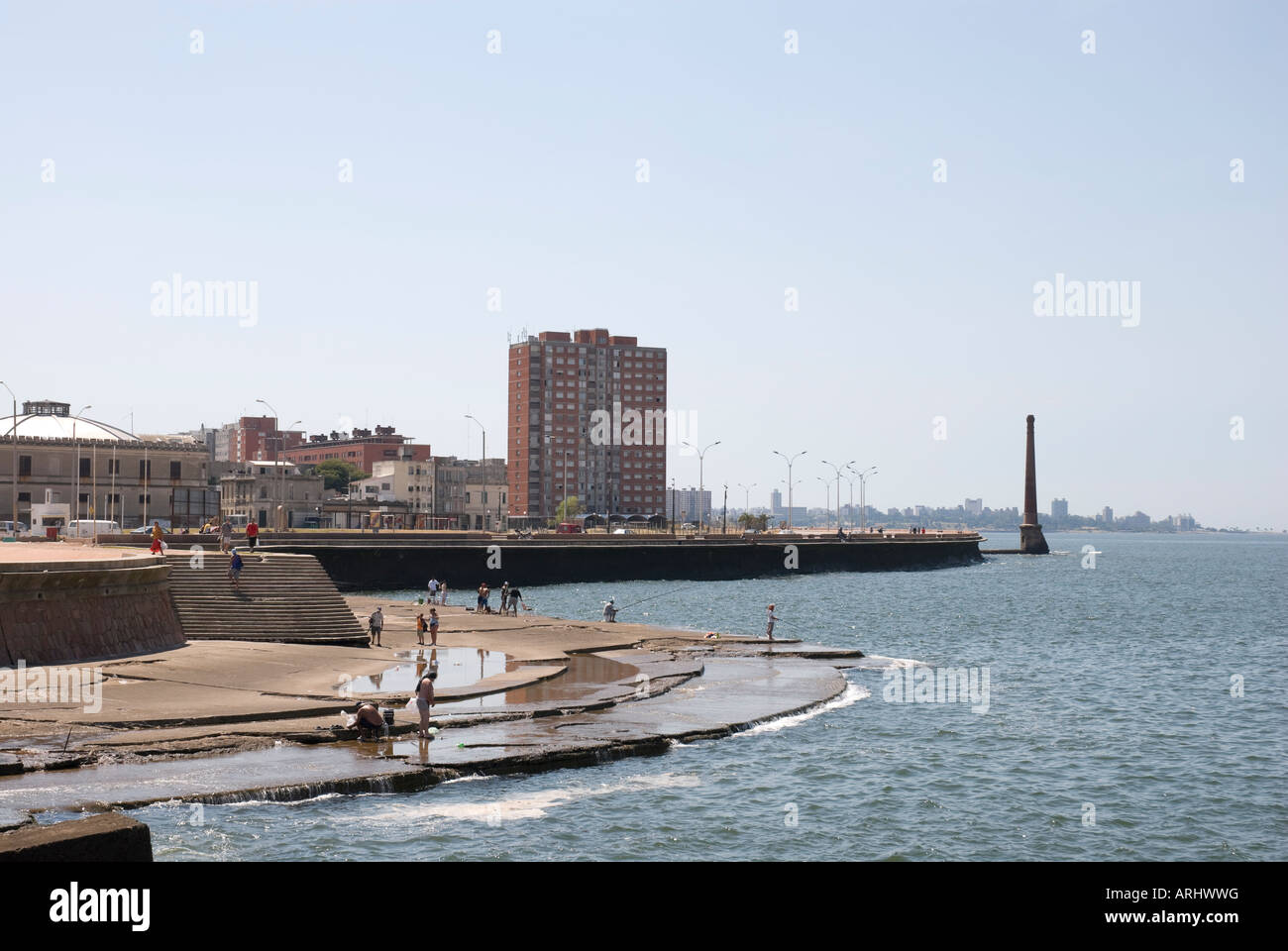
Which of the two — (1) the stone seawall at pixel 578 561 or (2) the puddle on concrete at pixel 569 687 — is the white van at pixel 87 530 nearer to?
(1) the stone seawall at pixel 578 561

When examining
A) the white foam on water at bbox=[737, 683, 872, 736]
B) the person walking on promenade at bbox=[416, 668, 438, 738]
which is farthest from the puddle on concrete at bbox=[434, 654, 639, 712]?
the white foam on water at bbox=[737, 683, 872, 736]

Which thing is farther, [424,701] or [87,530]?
[87,530]

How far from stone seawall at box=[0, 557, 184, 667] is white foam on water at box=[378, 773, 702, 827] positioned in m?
14.4

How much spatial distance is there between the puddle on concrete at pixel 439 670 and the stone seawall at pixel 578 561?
44954 mm

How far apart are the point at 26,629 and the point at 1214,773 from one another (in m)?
30.7

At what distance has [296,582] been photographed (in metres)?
47.2

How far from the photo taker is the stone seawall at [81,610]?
30594 mm

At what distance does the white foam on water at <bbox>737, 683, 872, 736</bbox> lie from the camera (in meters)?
31.8

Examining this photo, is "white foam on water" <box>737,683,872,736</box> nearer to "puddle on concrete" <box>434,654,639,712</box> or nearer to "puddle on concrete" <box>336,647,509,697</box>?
"puddle on concrete" <box>434,654,639,712</box>

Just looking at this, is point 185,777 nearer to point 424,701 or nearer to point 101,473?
point 424,701

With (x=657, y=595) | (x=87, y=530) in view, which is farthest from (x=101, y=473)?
(x=657, y=595)

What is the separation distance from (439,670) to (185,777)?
51.8ft

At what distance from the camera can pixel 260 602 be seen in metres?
44.4
